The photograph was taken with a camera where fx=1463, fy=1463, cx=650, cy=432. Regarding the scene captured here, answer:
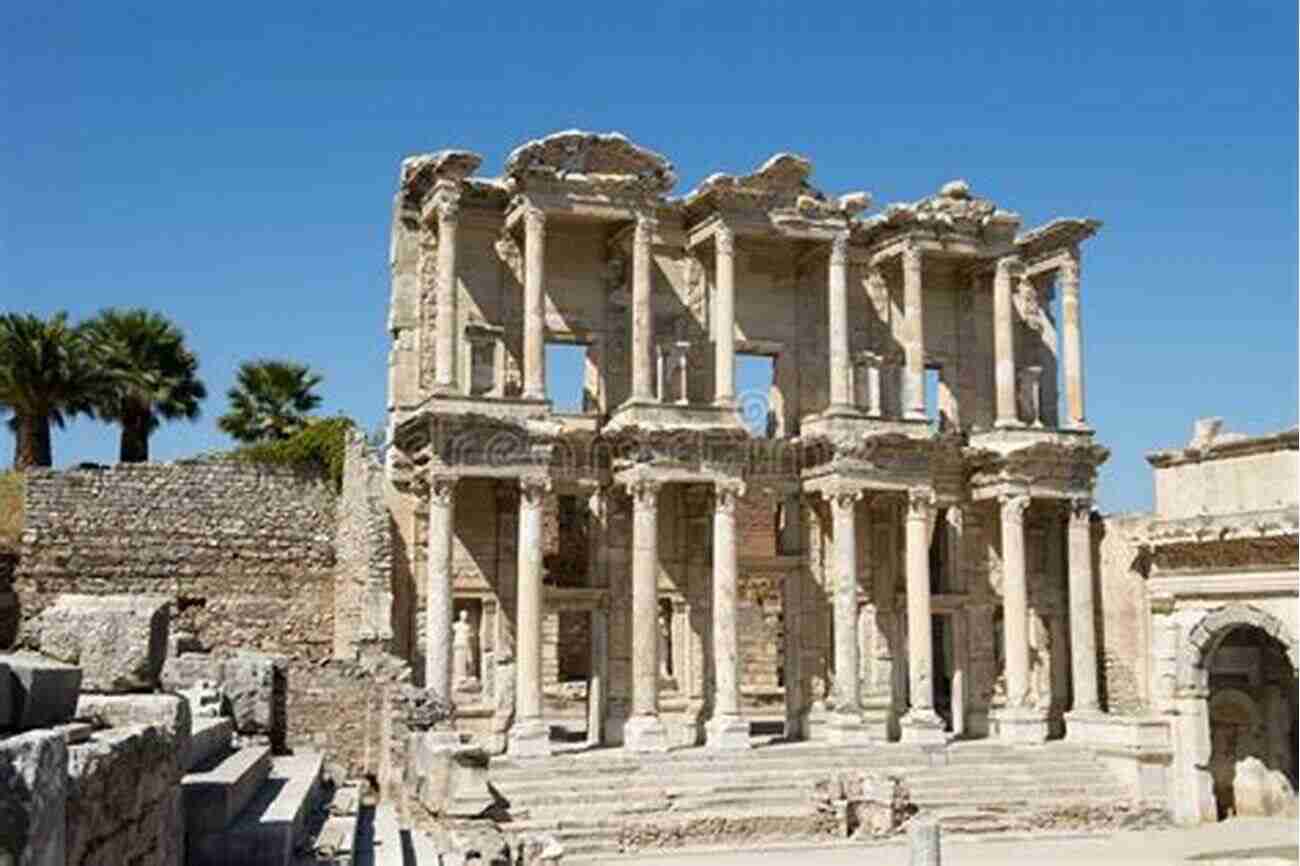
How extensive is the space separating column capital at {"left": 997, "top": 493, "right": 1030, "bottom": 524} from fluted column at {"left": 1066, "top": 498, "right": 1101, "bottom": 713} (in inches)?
44.2

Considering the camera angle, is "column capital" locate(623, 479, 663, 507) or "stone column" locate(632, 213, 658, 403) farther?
"stone column" locate(632, 213, 658, 403)

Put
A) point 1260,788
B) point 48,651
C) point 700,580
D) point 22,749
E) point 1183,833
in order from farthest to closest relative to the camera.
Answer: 1. point 700,580
2. point 1260,788
3. point 1183,833
4. point 48,651
5. point 22,749

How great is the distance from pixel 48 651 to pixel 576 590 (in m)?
18.6

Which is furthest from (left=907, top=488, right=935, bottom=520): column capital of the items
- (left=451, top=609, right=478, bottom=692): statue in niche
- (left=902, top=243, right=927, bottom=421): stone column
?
(left=451, top=609, right=478, bottom=692): statue in niche

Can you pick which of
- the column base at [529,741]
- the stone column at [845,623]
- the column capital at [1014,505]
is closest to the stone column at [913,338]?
the column capital at [1014,505]

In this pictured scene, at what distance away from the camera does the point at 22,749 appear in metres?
4.61

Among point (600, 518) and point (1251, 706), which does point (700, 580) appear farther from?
point (1251, 706)

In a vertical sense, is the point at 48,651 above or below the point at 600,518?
below

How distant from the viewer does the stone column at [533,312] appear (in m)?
25.5

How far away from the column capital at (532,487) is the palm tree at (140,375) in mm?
10679

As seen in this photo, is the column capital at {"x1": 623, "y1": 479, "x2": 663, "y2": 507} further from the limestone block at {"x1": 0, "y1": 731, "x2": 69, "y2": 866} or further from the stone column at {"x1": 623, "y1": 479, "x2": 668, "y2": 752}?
the limestone block at {"x1": 0, "y1": 731, "x2": 69, "y2": 866}

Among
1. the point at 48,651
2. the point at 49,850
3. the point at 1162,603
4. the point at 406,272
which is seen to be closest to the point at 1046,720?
the point at 1162,603

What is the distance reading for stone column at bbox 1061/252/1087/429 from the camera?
2955 centimetres

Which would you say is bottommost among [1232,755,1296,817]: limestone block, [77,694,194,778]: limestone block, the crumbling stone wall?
[1232,755,1296,817]: limestone block
